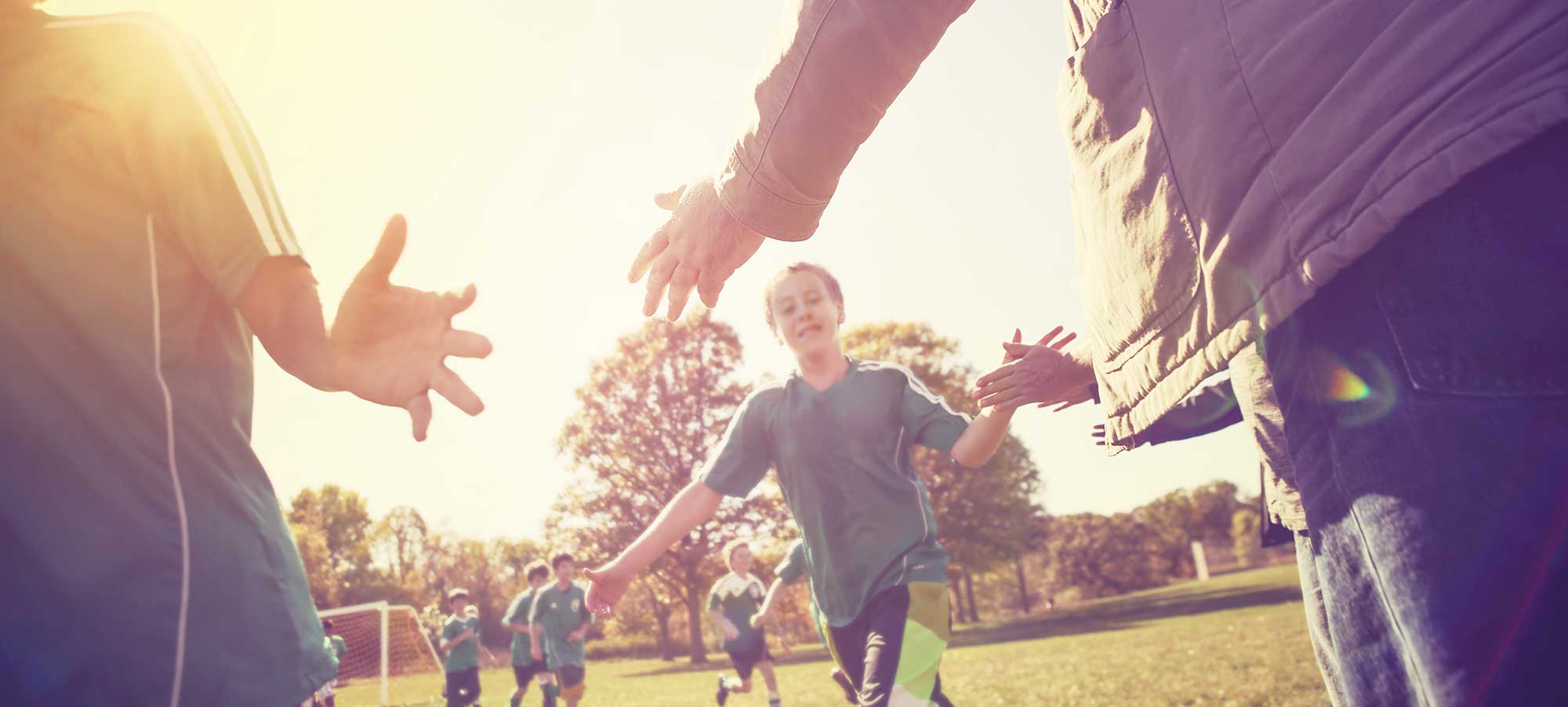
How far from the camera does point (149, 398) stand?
1438 millimetres

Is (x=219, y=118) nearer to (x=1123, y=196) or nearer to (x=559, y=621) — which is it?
(x=1123, y=196)

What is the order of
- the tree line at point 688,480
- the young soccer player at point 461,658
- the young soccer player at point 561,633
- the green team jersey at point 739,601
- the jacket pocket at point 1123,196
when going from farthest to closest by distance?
the tree line at point 688,480 → the young soccer player at point 461,658 → the young soccer player at point 561,633 → the green team jersey at point 739,601 → the jacket pocket at point 1123,196

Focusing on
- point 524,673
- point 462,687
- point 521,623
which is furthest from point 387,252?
point 462,687

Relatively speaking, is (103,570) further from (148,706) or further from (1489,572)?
(1489,572)

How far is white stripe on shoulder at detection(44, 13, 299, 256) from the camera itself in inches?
60.2

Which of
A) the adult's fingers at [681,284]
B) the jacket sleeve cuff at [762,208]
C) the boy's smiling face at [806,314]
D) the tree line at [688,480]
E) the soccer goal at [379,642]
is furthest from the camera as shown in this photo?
the tree line at [688,480]

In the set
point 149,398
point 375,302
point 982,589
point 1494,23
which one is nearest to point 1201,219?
point 1494,23

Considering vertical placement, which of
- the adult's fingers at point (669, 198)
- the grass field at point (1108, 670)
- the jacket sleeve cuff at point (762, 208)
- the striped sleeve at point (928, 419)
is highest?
the adult's fingers at point (669, 198)

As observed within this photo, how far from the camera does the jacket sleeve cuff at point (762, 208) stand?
5.30 ft

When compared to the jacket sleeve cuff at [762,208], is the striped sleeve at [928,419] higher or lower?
lower

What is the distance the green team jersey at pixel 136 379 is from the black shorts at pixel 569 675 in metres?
12.3

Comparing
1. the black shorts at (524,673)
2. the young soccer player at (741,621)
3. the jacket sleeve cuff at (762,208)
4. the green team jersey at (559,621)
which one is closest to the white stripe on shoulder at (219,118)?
the jacket sleeve cuff at (762,208)

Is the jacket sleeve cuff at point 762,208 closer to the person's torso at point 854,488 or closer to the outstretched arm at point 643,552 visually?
the outstretched arm at point 643,552

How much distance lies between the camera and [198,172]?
60.1 inches
